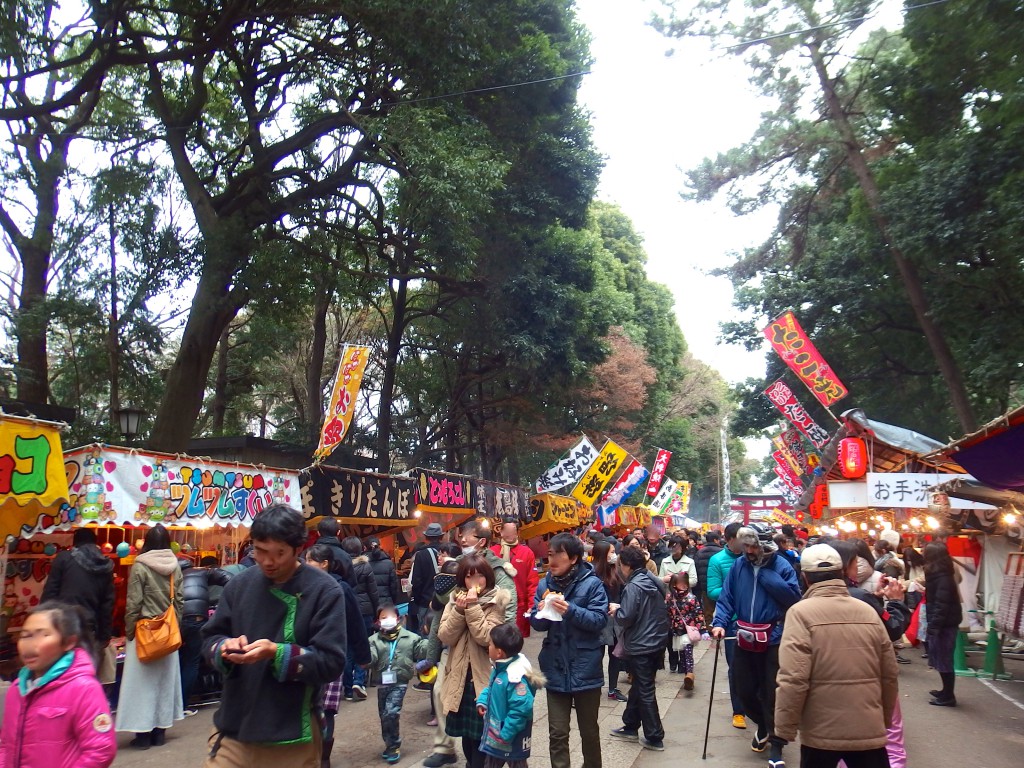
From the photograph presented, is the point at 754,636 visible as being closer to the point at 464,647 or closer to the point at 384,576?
the point at 464,647

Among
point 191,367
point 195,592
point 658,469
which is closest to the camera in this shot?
point 195,592

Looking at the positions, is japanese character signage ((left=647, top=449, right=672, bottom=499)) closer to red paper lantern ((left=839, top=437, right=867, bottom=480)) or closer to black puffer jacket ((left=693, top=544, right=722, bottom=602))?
red paper lantern ((left=839, top=437, right=867, bottom=480))

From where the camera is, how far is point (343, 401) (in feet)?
41.3

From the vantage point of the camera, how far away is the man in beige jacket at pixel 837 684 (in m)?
3.78

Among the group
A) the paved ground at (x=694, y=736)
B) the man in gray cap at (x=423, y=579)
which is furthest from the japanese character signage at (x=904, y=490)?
the man in gray cap at (x=423, y=579)

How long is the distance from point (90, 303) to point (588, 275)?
11.0 meters

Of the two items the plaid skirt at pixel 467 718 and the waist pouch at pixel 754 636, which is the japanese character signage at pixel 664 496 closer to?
the waist pouch at pixel 754 636

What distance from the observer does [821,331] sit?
849 inches

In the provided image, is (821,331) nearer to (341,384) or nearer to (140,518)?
(341,384)

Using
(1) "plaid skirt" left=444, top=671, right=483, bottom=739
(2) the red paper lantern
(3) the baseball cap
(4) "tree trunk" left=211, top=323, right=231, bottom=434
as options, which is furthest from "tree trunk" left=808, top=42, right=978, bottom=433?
(4) "tree trunk" left=211, top=323, right=231, bottom=434

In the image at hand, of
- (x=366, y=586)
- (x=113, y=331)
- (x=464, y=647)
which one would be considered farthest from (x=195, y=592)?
(x=113, y=331)

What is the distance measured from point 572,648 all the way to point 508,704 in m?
0.78

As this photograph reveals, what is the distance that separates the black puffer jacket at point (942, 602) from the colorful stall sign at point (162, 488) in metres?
6.76

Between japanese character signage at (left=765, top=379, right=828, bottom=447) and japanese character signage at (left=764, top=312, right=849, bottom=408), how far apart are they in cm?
344
